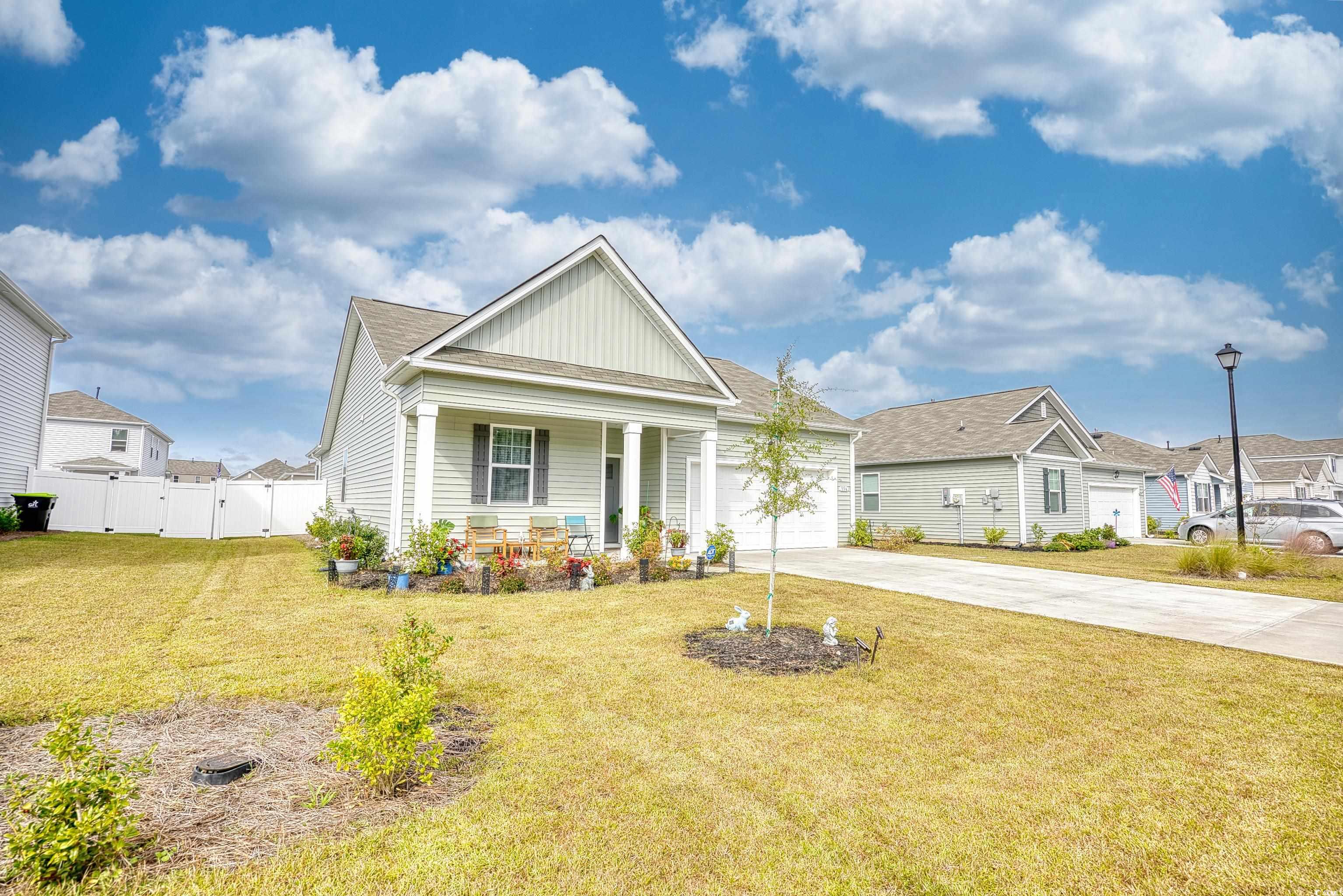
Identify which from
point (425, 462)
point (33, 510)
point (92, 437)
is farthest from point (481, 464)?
point (92, 437)

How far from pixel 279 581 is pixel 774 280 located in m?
20.8

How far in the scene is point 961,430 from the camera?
79.5 feet

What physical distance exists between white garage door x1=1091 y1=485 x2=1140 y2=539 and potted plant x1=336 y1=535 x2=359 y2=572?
2886 centimetres

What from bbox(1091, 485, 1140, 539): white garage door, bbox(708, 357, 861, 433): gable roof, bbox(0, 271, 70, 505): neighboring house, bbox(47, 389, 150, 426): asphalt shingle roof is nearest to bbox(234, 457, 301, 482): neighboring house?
bbox(47, 389, 150, 426): asphalt shingle roof

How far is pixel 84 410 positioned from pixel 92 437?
1666 mm

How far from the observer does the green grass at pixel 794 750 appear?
2.71 meters

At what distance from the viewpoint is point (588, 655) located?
6312mm

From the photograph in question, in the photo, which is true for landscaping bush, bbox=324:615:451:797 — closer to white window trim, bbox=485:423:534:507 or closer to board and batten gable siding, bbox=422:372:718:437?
board and batten gable siding, bbox=422:372:718:437

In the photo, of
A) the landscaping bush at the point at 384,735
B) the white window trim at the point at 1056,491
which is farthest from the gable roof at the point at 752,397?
the landscaping bush at the point at 384,735

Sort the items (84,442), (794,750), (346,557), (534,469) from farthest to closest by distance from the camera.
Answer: (84,442), (534,469), (346,557), (794,750)

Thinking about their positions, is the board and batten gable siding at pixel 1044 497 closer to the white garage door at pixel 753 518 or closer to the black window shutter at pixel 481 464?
the white garage door at pixel 753 518

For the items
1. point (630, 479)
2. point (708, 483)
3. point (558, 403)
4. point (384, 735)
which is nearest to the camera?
point (384, 735)

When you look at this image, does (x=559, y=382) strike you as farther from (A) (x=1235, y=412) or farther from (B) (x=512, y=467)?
(A) (x=1235, y=412)

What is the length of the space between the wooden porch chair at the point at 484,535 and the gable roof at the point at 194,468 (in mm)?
56945
